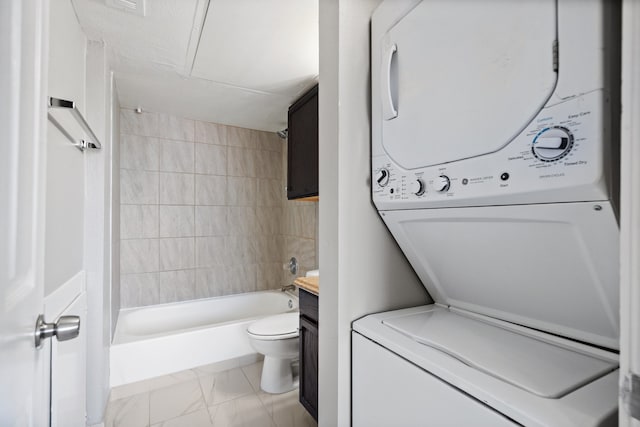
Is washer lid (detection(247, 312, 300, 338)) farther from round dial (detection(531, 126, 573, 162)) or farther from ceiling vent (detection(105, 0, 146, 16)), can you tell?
ceiling vent (detection(105, 0, 146, 16))

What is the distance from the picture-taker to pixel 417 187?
82 centimetres

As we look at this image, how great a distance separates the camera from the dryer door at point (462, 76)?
58 cm

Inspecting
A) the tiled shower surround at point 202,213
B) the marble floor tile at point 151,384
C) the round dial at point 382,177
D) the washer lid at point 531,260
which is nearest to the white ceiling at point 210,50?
the tiled shower surround at point 202,213

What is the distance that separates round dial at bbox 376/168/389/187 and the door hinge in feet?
2.16

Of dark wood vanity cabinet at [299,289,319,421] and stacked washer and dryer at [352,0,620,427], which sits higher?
stacked washer and dryer at [352,0,620,427]

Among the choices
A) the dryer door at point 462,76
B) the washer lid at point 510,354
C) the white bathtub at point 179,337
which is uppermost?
the dryer door at point 462,76

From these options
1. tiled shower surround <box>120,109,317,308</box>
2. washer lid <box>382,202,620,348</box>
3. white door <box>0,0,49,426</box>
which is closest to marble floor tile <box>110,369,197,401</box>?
tiled shower surround <box>120,109,317,308</box>

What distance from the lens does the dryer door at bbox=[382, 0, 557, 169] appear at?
582mm

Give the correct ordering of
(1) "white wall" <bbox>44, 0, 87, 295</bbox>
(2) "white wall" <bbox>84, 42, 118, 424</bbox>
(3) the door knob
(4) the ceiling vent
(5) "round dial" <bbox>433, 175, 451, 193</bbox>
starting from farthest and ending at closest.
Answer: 1. (2) "white wall" <bbox>84, 42, 118, 424</bbox>
2. (4) the ceiling vent
3. (1) "white wall" <bbox>44, 0, 87, 295</bbox>
4. (5) "round dial" <bbox>433, 175, 451, 193</bbox>
5. (3) the door knob

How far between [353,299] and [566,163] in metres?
0.69

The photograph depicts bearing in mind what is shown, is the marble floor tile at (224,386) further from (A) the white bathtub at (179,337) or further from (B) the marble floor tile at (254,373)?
(A) the white bathtub at (179,337)

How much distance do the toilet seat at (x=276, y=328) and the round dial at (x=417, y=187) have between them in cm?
167

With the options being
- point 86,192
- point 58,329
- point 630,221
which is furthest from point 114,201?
point 630,221

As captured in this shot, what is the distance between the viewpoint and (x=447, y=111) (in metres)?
0.75
